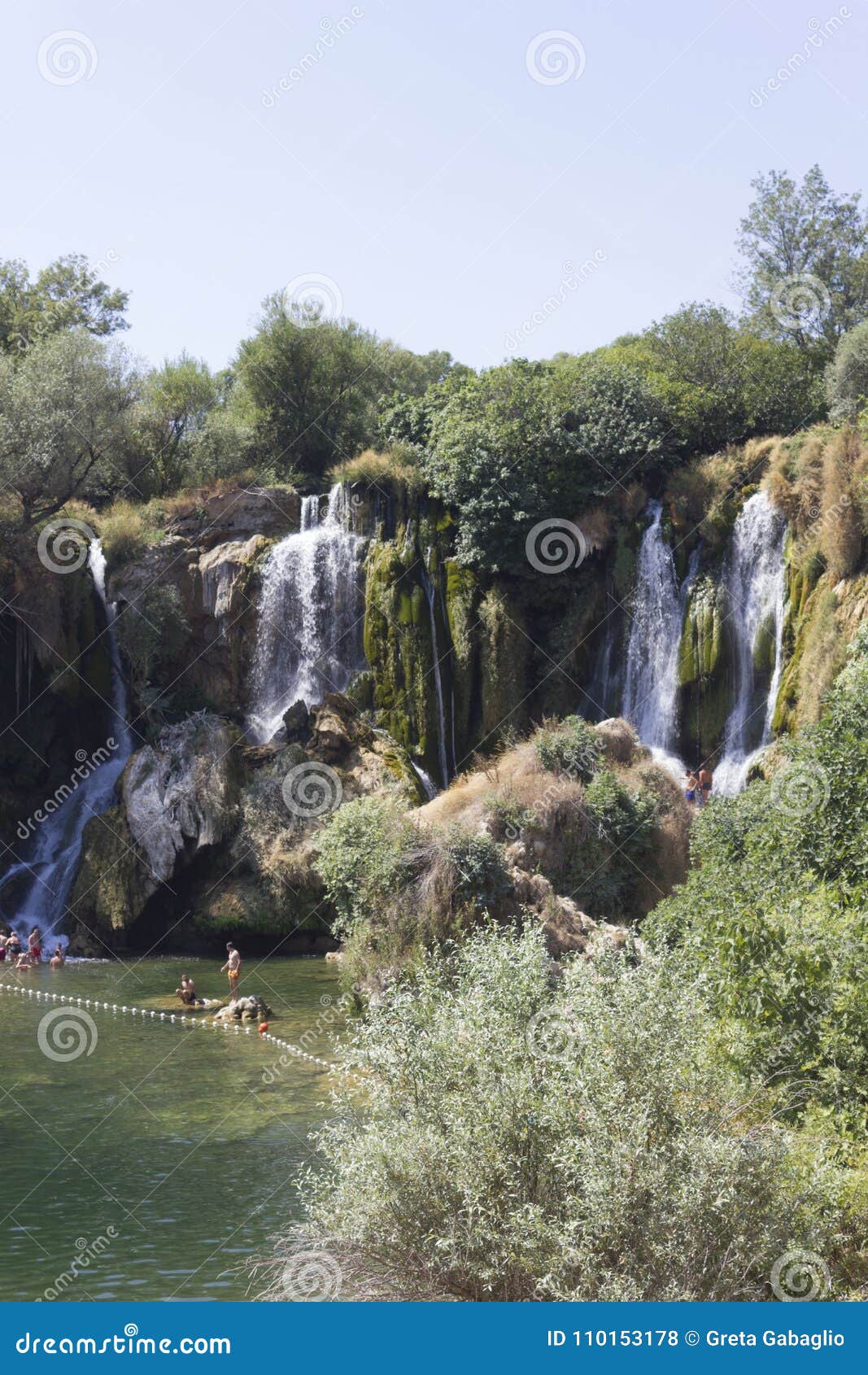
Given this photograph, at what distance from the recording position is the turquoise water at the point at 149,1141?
1329cm

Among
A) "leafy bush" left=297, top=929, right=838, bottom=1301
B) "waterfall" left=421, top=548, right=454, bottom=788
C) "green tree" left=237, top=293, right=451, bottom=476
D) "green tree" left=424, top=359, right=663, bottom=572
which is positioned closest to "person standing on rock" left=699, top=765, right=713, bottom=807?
"waterfall" left=421, top=548, right=454, bottom=788

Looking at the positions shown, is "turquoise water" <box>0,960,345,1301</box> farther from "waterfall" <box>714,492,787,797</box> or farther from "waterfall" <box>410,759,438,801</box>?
"waterfall" <box>714,492,787,797</box>

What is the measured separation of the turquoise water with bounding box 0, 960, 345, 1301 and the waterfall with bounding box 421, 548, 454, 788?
33.4 feet

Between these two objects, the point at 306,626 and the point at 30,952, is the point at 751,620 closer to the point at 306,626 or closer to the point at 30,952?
the point at 306,626

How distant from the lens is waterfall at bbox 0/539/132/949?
32562 mm

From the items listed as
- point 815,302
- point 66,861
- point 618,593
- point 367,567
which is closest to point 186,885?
point 66,861

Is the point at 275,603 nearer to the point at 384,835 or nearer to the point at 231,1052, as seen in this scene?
the point at 384,835

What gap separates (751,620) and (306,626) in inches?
513

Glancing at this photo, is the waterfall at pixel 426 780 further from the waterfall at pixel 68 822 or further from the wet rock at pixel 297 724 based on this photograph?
the waterfall at pixel 68 822

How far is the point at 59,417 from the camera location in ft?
128

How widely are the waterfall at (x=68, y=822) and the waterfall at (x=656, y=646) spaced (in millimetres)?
14516

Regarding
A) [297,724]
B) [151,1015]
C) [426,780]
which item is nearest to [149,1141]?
[151,1015]

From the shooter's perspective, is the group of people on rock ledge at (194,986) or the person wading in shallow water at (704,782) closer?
the group of people on rock ledge at (194,986)

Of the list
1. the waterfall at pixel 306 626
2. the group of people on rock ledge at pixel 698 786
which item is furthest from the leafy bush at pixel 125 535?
the group of people on rock ledge at pixel 698 786
